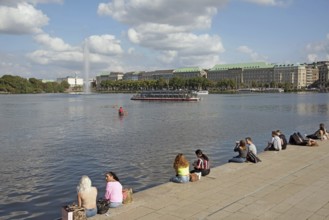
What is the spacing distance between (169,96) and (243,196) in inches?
4639

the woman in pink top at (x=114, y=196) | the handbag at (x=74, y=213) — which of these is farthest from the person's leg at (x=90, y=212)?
the woman in pink top at (x=114, y=196)

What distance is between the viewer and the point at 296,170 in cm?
1538

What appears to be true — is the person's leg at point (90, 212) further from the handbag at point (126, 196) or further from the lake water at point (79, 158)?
the lake water at point (79, 158)

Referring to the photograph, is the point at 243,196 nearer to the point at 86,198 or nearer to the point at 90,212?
the point at 90,212

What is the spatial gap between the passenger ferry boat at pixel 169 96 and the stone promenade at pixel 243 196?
108m

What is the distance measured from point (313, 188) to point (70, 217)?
7.70 m

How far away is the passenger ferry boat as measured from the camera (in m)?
124

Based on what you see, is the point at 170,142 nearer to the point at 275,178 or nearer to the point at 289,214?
the point at 275,178

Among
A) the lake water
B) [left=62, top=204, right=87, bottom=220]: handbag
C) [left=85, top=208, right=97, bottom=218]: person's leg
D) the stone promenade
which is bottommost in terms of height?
the lake water

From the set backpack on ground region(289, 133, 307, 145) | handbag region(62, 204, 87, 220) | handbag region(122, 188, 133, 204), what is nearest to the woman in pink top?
handbag region(122, 188, 133, 204)

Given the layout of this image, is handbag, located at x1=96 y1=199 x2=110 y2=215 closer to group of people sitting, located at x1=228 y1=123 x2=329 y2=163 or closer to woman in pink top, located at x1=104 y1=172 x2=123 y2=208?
woman in pink top, located at x1=104 y1=172 x2=123 y2=208

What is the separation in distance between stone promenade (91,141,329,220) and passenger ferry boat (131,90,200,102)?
107790mm

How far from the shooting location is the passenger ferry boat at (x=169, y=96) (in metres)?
124

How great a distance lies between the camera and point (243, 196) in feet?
38.6
